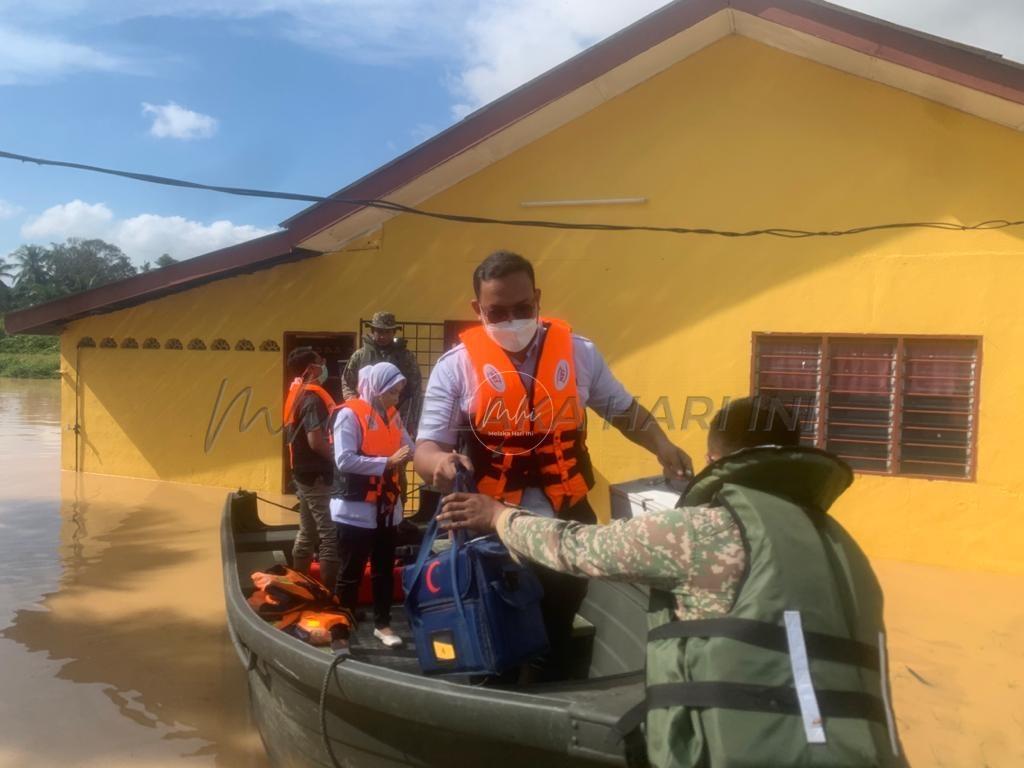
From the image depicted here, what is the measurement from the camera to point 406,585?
8.98 ft

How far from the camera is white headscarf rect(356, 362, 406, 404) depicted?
13.9 ft

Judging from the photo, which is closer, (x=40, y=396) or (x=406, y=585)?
(x=406, y=585)

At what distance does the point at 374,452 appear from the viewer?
416 cm

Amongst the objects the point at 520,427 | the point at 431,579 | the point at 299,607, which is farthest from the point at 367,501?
the point at 520,427

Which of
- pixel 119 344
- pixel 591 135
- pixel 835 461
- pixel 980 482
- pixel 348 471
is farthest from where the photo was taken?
pixel 119 344

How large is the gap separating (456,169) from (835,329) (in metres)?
3.92

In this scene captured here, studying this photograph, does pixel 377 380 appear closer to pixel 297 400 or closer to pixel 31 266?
pixel 297 400

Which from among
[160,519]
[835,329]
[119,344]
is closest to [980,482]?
[835,329]

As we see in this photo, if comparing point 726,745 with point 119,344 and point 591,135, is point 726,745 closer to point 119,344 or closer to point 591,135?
point 591,135

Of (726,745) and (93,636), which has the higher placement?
(726,745)

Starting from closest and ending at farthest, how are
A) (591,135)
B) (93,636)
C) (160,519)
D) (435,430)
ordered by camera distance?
(435,430) < (93,636) < (591,135) < (160,519)

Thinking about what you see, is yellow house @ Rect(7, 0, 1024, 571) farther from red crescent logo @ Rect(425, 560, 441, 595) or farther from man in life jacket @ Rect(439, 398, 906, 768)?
man in life jacket @ Rect(439, 398, 906, 768)

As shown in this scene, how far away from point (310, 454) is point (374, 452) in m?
1.04

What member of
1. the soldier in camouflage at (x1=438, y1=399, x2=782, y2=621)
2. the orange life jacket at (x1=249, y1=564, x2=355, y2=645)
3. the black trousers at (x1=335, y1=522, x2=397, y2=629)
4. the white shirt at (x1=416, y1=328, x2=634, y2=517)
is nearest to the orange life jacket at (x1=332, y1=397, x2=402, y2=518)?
the black trousers at (x1=335, y1=522, x2=397, y2=629)
